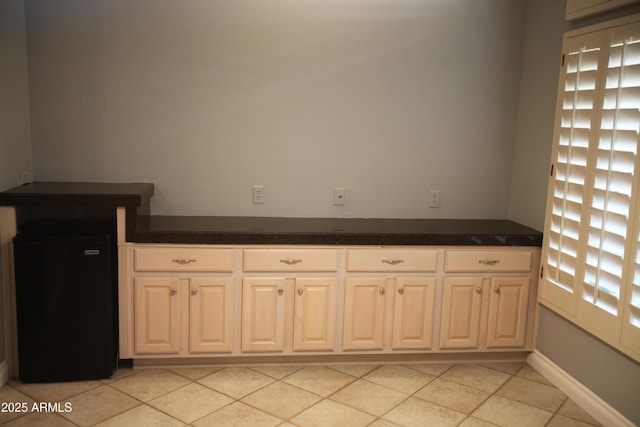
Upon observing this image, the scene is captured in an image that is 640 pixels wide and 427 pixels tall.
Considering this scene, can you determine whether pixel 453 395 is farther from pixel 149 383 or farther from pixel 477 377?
pixel 149 383

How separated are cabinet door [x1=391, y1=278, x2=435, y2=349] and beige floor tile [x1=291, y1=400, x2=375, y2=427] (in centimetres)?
65

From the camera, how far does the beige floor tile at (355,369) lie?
3.57m

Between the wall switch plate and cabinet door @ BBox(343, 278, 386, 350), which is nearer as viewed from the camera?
cabinet door @ BBox(343, 278, 386, 350)

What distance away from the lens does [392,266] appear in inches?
140

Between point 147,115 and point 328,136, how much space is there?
44.7 inches

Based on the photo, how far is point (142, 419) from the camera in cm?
294

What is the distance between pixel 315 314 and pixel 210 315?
61 cm

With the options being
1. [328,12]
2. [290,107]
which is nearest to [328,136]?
[290,107]

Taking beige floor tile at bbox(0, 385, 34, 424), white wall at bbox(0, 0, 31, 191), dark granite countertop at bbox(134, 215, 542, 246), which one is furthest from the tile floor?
white wall at bbox(0, 0, 31, 191)

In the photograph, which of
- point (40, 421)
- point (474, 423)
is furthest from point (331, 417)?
point (40, 421)

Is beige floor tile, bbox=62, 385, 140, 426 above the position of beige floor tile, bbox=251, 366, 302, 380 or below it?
below

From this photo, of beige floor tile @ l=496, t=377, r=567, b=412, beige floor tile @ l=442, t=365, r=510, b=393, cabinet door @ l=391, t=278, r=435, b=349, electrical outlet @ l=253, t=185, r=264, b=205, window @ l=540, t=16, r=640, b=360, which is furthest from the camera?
electrical outlet @ l=253, t=185, r=264, b=205

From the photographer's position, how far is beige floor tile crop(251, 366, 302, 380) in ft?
11.5

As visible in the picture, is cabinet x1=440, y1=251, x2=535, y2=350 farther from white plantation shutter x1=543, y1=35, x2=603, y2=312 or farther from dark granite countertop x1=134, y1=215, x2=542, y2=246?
white plantation shutter x1=543, y1=35, x2=603, y2=312
